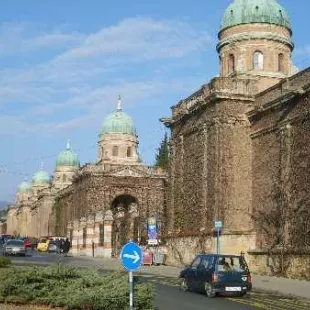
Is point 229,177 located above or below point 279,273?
above

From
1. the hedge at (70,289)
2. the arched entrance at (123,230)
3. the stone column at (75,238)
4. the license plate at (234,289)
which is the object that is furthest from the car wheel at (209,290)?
the stone column at (75,238)

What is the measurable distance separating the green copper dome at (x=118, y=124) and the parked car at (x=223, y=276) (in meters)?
65.7

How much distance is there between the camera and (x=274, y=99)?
33.9 meters

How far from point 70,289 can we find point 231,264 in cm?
735

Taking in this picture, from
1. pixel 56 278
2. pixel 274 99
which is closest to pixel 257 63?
pixel 274 99

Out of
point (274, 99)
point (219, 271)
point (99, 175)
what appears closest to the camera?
point (219, 271)

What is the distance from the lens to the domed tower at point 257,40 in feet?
137

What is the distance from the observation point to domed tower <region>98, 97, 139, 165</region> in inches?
3406

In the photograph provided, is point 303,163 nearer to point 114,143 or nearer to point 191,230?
point 191,230

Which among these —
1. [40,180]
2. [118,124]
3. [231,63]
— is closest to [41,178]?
[40,180]

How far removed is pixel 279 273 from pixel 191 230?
9613mm

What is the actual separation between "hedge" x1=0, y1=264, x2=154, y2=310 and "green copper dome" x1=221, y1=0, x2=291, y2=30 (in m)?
27.7

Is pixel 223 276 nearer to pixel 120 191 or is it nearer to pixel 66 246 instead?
pixel 66 246

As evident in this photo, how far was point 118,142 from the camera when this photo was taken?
87.0 meters
